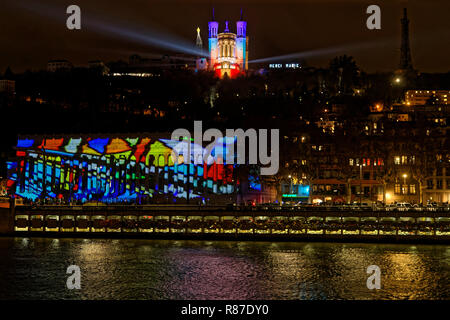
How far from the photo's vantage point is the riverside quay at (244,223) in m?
37.6

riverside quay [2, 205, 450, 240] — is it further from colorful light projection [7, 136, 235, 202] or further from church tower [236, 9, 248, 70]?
church tower [236, 9, 248, 70]

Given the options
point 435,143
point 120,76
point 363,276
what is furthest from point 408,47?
point 363,276

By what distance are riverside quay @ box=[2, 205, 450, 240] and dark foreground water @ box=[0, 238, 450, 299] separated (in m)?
1.53

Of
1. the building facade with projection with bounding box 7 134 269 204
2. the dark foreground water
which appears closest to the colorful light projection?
the building facade with projection with bounding box 7 134 269 204

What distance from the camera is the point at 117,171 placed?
73.2 metres

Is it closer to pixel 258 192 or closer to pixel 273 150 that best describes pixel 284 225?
pixel 273 150

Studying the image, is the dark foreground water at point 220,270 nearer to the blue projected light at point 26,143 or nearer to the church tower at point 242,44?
the blue projected light at point 26,143

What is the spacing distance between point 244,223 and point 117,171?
123 ft

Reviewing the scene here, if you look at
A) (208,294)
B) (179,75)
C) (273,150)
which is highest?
(179,75)

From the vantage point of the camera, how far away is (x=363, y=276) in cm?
2641

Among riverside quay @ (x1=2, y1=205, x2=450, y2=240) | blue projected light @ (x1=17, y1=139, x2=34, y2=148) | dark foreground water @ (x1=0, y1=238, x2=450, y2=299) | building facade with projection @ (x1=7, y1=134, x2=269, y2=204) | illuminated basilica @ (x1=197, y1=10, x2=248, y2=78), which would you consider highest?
illuminated basilica @ (x1=197, y1=10, x2=248, y2=78)

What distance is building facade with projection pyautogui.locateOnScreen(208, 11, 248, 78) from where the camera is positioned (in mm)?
168375
